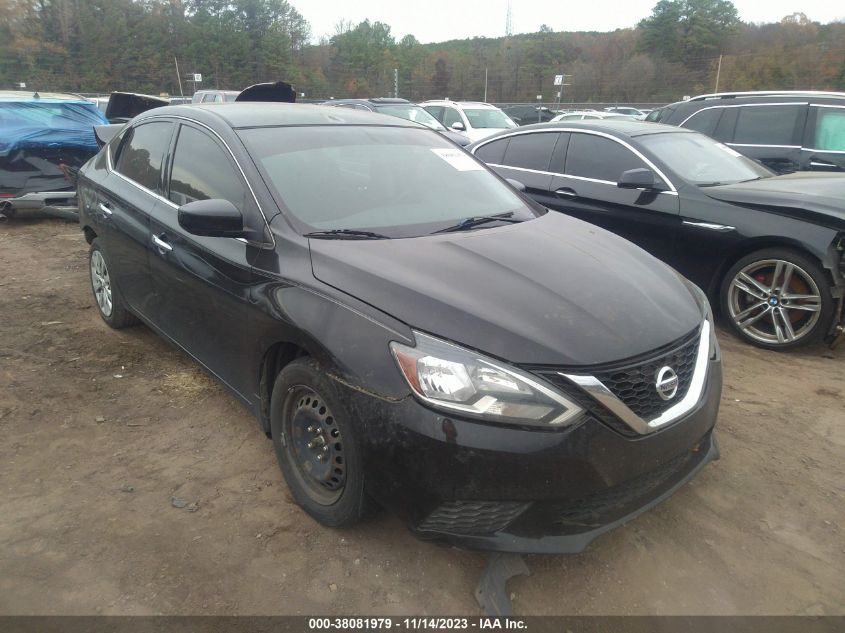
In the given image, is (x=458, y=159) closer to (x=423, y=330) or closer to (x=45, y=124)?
(x=423, y=330)

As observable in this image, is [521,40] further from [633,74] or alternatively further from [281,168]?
[281,168]

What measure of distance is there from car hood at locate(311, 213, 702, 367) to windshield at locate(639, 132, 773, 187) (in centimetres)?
255

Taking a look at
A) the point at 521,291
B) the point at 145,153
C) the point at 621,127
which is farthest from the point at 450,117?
the point at 521,291

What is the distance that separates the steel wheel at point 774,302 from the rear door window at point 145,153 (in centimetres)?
401

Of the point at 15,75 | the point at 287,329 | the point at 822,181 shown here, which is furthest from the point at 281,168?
the point at 15,75

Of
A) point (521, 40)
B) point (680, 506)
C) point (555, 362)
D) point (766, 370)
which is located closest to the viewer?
point (555, 362)

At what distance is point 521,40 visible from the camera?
7312 centimetres

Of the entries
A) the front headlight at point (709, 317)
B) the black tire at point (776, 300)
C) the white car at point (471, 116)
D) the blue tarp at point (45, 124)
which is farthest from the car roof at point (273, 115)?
the white car at point (471, 116)

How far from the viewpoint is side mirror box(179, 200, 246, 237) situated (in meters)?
2.65

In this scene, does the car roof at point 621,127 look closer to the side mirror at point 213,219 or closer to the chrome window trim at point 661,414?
the chrome window trim at point 661,414

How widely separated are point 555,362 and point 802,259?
3082mm

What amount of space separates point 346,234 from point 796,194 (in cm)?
350

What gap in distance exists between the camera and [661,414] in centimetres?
217

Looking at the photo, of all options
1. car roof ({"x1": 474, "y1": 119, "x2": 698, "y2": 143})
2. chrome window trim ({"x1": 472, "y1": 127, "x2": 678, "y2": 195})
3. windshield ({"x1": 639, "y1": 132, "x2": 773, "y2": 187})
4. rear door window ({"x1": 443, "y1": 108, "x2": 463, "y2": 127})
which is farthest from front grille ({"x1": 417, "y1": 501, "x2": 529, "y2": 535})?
rear door window ({"x1": 443, "y1": 108, "x2": 463, "y2": 127})
